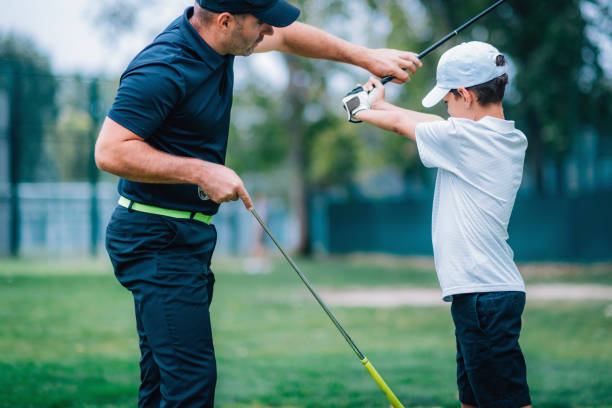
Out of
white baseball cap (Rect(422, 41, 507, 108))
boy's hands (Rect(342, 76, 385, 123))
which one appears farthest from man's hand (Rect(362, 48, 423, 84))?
white baseball cap (Rect(422, 41, 507, 108))

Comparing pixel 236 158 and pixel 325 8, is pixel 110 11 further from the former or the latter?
pixel 236 158

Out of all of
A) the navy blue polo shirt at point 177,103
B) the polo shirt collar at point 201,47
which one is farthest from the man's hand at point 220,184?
the polo shirt collar at point 201,47

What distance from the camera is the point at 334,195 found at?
100.0 ft

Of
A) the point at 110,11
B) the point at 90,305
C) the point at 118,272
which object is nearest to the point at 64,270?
the point at 90,305

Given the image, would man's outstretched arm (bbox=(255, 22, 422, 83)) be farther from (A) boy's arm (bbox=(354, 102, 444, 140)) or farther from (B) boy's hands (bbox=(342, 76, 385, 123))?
(A) boy's arm (bbox=(354, 102, 444, 140))

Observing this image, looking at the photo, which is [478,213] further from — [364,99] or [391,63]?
[391,63]

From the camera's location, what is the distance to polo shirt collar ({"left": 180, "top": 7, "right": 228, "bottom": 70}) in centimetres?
285

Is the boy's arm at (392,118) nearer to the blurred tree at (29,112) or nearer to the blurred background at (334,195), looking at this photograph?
the blurred background at (334,195)

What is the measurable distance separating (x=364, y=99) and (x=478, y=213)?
2.55 ft

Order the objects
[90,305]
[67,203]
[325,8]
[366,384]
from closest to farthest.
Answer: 1. [366,384]
2. [90,305]
3. [67,203]
4. [325,8]

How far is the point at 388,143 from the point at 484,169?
25.2m

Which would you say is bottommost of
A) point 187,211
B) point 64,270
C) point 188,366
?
point 64,270

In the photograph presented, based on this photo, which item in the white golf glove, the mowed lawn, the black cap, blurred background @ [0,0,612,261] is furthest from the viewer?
blurred background @ [0,0,612,261]

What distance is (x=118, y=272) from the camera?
291 centimetres
